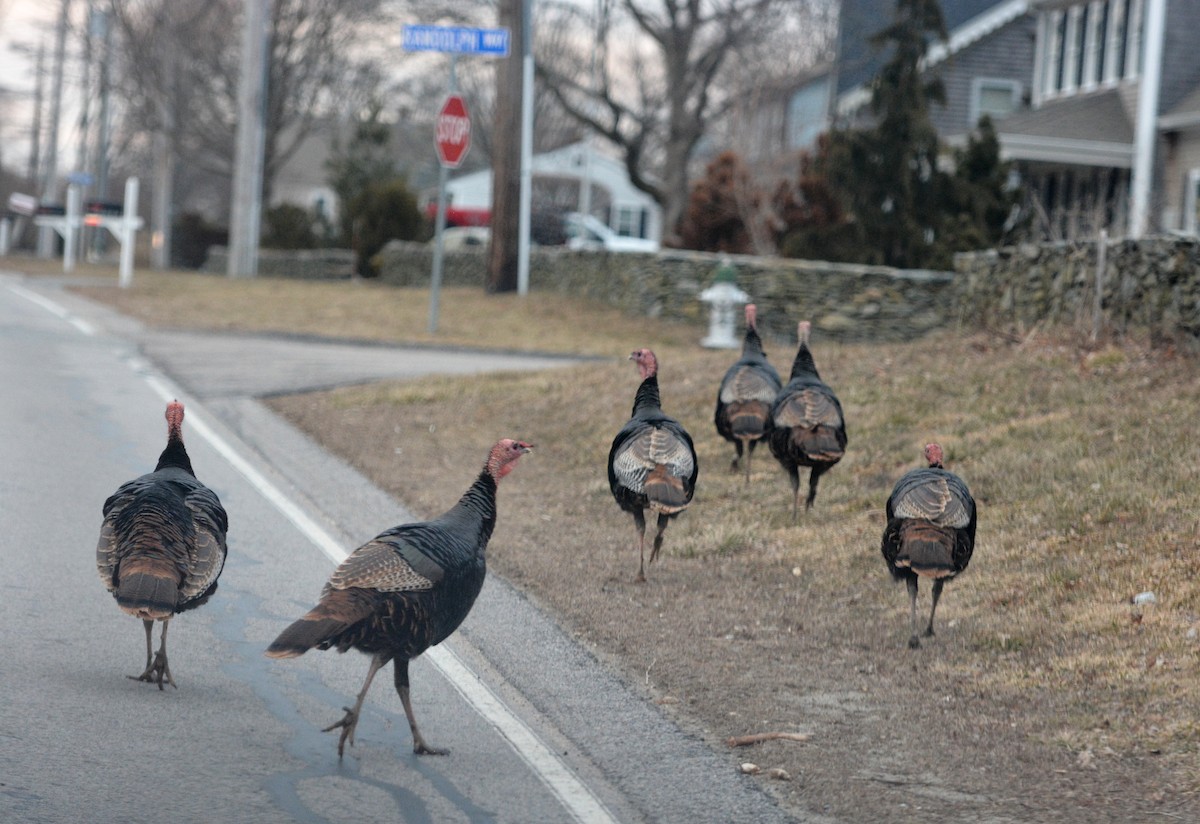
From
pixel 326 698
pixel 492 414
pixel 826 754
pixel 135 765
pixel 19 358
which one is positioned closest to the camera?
pixel 135 765

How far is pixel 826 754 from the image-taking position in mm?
6137

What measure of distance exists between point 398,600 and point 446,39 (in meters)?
17.0

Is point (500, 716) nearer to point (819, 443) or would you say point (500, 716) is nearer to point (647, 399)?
point (647, 399)

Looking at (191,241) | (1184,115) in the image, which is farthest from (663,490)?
(191,241)

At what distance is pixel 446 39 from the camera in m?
21.5

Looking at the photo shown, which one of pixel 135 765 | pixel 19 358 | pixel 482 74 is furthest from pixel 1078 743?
pixel 482 74

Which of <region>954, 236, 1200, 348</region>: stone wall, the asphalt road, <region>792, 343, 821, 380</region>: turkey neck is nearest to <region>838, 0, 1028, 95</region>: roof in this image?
<region>954, 236, 1200, 348</region>: stone wall

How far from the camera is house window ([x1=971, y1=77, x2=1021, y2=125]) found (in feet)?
129

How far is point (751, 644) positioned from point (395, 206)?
33000mm

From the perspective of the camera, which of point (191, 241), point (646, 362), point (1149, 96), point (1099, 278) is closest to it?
point (646, 362)

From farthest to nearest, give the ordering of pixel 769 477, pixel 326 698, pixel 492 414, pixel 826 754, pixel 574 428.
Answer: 1. pixel 492 414
2. pixel 574 428
3. pixel 769 477
4. pixel 326 698
5. pixel 826 754

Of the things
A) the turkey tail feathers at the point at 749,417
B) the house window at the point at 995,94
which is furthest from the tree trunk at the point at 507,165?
the turkey tail feathers at the point at 749,417

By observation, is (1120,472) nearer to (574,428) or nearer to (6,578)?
(574,428)

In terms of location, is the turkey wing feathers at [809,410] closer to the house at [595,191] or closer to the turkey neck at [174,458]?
the turkey neck at [174,458]
